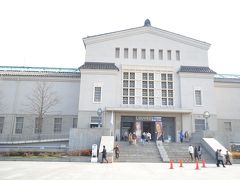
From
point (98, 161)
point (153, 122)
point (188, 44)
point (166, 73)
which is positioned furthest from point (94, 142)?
point (188, 44)

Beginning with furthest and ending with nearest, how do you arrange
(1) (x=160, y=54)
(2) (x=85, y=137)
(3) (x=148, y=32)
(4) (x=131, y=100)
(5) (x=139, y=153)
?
(3) (x=148, y=32) → (1) (x=160, y=54) → (4) (x=131, y=100) → (2) (x=85, y=137) → (5) (x=139, y=153)

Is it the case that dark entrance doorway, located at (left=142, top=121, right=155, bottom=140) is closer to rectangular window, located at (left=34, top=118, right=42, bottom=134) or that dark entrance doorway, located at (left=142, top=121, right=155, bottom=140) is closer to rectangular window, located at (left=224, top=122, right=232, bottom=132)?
rectangular window, located at (left=224, top=122, right=232, bottom=132)

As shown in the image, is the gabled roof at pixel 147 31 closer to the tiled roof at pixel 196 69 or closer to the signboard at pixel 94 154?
the tiled roof at pixel 196 69

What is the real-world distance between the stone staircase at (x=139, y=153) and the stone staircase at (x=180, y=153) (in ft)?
3.96

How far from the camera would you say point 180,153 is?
23.3 m

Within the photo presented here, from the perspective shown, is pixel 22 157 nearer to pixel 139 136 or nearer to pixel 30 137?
pixel 30 137

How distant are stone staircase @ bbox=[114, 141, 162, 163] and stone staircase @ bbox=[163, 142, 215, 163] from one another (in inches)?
47.5

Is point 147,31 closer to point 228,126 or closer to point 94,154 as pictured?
point 228,126

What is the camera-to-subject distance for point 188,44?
33.8m

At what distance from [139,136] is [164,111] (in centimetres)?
451

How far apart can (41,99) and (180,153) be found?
20.2 meters

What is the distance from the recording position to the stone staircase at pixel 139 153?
21641mm

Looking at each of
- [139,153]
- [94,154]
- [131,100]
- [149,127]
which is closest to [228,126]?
[149,127]

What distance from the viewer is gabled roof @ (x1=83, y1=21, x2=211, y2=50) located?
33031 millimetres
